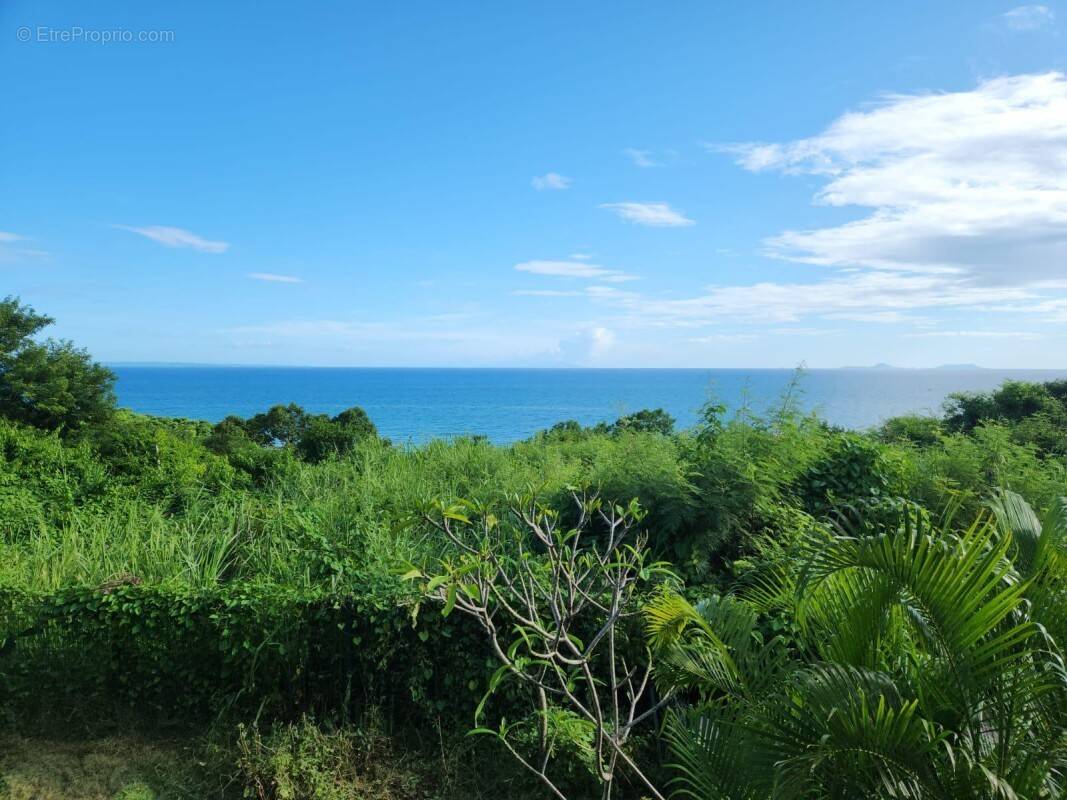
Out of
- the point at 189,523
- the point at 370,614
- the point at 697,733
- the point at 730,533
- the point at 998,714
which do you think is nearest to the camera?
the point at 998,714

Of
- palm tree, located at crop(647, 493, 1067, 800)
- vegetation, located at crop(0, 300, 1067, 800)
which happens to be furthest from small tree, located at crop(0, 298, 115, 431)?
palm tree, located at crop(647, 493, 1067, 800)

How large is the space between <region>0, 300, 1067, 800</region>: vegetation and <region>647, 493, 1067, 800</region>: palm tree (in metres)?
0.01

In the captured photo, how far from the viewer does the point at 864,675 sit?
2289 mm

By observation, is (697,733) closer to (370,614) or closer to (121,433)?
(370,614)

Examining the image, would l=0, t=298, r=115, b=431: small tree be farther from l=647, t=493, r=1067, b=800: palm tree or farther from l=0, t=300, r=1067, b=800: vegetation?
l=647, t=493, r=1067, b=800: palm tree

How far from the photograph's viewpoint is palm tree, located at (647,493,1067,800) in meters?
2.13

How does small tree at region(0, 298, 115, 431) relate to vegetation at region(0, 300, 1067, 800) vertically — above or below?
above

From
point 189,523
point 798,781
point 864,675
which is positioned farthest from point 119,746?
point 864,675

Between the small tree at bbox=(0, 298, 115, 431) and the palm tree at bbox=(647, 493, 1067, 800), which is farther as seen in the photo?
the small tree at bbox=(0, 298, 115, 431)

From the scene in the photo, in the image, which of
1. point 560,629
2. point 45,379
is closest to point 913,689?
point 560,629

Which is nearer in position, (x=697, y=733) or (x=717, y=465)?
(x=697, y=733)

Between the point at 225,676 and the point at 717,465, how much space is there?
3.48m

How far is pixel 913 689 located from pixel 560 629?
1367 mm

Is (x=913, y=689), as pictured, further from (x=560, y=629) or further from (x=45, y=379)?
(x=45, y=379)
